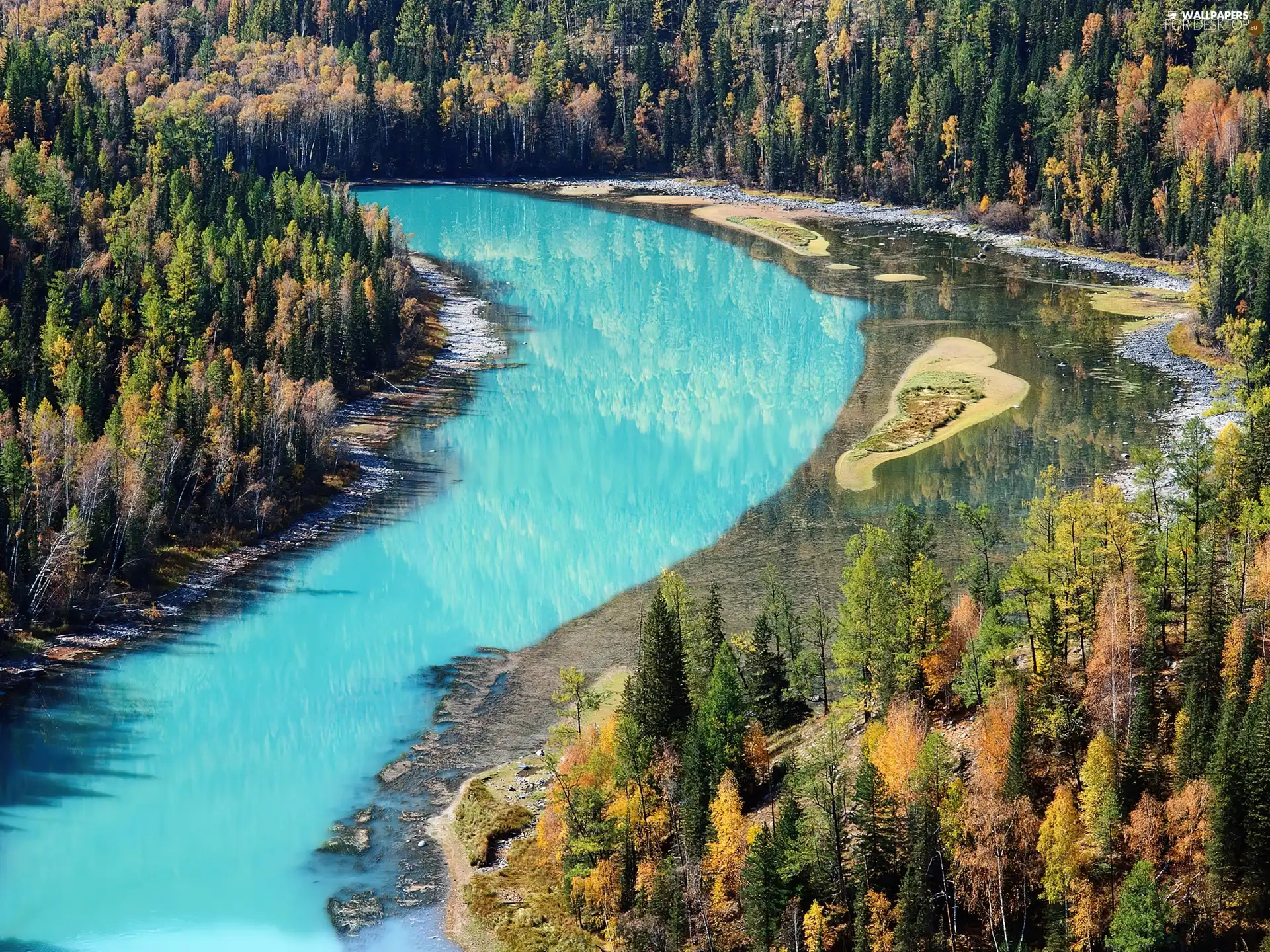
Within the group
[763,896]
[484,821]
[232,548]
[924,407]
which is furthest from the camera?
[924,407]

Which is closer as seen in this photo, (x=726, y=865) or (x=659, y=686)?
(x=726, y=865)

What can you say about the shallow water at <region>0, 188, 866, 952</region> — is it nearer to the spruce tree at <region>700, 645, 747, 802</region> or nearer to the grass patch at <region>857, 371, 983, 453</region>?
the grass patch at <region>857, 371, 983, 453</region>

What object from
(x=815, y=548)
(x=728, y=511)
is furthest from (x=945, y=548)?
(x=728, y=511)

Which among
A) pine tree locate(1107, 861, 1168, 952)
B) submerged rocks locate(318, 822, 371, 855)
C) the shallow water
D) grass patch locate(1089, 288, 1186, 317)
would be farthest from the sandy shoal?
pine tree locate(1107, 861, 1168, 952)

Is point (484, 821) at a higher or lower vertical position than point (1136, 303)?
lower

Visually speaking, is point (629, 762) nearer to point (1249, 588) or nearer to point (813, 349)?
point (1249, 588)

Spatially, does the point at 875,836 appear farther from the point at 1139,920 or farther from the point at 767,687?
the point at 767,687

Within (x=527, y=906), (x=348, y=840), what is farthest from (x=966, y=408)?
(x=527, y=906)

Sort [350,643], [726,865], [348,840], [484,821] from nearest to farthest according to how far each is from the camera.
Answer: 1. [726,865]
2. [484,821]
3. [348,840]
4. [350,643]
